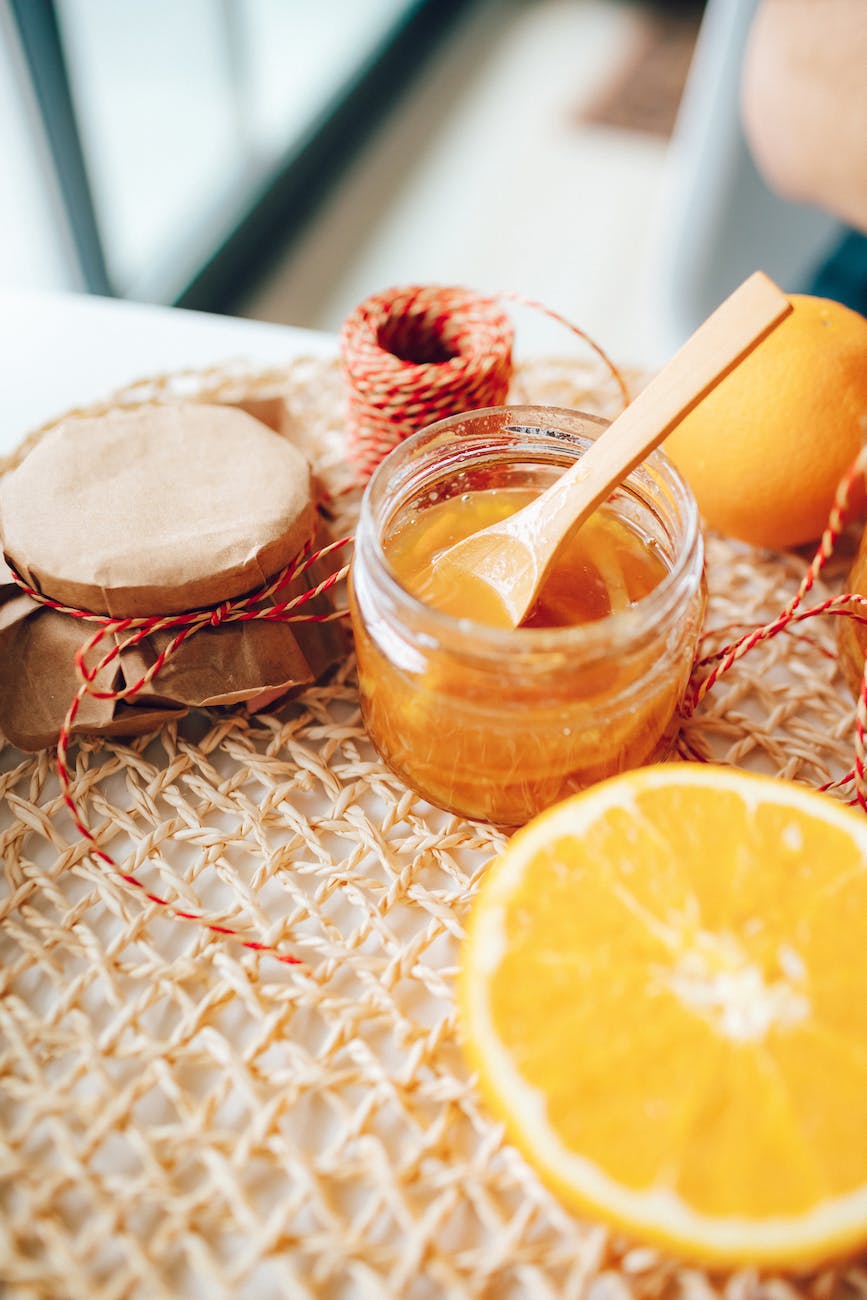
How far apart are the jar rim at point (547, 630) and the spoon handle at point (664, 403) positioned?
2 centimetres

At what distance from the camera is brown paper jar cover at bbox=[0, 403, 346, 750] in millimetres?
477

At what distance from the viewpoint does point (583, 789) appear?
1.56 ft

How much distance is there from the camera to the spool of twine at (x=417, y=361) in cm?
56

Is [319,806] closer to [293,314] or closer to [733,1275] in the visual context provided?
[733,1275]

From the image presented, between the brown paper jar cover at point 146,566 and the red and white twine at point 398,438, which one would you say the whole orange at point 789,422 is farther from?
the brown paper jar cover at point 146,566

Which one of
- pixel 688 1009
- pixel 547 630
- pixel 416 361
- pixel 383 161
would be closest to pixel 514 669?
pixel 547 630

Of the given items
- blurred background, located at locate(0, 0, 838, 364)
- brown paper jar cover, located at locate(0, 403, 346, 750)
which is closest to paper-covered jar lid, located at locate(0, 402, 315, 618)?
brown paper jar cover, located at locate(0, 403, 346, 750)

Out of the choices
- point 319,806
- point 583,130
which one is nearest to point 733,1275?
point 319,806

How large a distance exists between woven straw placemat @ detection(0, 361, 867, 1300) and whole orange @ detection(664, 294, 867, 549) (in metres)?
0.09

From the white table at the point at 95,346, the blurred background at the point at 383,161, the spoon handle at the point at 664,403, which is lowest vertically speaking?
the blurred background at the point at 383,161

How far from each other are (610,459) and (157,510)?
22cm

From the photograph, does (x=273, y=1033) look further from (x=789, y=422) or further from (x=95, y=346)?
(x=95, y=346)

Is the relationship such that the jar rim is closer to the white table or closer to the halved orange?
the halved orange

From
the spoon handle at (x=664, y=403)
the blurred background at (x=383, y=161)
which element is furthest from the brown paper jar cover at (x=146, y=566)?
→ the blurred background at (x=383, y=161)
